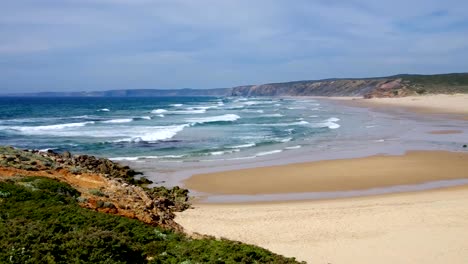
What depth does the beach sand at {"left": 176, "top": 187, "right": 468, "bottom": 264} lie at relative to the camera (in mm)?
10305

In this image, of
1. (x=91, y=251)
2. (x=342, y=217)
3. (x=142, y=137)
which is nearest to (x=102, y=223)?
(x=91, y=251)

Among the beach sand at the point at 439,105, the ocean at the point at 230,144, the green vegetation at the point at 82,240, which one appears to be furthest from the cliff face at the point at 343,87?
the green vegetation at the point at 82,240

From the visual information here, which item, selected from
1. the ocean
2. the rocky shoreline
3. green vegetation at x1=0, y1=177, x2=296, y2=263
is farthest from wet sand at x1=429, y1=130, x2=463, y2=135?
green vegetation at x1=0, y1=177, x2=296, y2=263

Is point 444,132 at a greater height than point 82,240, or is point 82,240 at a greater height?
point 82,240

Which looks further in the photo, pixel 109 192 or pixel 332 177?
pixel 332 177

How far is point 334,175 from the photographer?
67.3ft

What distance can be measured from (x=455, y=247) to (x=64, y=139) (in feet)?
100

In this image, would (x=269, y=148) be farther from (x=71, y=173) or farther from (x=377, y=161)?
(x=71, y=173)

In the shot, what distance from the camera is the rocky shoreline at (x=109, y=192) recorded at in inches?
459

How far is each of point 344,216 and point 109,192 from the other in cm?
739

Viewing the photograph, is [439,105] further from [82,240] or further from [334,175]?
[82,240]

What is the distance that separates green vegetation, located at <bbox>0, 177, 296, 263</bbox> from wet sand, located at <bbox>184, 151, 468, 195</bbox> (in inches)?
359

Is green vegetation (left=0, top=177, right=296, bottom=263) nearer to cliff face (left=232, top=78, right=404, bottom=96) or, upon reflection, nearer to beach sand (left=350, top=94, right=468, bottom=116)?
beach sand (left=350, top=94, right=468, bottom=116)

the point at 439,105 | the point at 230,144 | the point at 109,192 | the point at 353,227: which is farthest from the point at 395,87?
the point at 109,192
